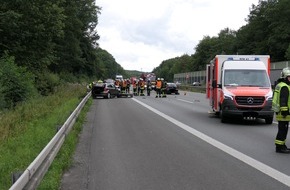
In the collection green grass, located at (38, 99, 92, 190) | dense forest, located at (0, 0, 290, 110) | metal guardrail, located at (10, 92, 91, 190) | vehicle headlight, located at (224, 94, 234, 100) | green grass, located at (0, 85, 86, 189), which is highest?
dense forest, located at (0, 0, 290, 110)

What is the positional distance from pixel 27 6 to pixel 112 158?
25413mm

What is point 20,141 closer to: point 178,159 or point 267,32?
point 178,159

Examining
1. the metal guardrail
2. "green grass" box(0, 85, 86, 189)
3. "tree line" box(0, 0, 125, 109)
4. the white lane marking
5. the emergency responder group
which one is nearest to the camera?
the metal guardrail

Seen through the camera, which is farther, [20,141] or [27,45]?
[27,45]

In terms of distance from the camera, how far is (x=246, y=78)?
58.2ft

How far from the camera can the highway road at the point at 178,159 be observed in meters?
7.45

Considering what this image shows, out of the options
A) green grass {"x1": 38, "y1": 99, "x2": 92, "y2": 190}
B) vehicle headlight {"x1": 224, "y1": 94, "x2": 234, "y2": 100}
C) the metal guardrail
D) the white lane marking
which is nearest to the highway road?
Result: the white lane marking

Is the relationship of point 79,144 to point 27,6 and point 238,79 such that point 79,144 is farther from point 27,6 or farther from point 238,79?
point 27,6

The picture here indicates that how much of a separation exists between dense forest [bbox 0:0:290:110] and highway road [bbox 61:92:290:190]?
1093 cm

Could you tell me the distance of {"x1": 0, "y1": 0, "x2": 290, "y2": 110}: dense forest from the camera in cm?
2745

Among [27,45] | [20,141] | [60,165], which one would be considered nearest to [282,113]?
[60,165]

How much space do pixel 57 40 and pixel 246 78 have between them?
133 ft

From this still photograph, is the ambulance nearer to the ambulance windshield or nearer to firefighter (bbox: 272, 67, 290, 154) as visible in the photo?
the ambulance windshield

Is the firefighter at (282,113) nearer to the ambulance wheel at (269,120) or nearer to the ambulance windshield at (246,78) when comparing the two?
the ambulance wheel at (269,120)
